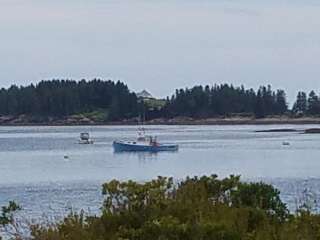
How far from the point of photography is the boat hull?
255 feet

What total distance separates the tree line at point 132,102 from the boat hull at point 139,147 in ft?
204

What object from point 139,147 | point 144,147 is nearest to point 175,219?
point 144,147

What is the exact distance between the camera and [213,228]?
9.12m

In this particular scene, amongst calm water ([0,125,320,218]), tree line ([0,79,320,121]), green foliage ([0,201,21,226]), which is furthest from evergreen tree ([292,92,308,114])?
green foliage ([0,201,21,226])

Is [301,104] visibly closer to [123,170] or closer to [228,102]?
[228,102]

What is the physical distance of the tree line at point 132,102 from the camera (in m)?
144

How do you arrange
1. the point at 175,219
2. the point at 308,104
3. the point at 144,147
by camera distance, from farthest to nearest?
the point at 308,104 < the point at 144,147 < the point at 175,219

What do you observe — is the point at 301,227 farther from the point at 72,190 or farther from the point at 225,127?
the point at 225,127

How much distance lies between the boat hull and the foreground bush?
6640 cm

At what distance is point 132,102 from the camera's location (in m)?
147

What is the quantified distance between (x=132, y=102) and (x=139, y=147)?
2653 inches

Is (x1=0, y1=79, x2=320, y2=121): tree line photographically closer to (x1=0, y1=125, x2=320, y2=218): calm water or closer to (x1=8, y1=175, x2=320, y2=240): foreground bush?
(x1=0, y1=125, x2=320, y2=218): calm water

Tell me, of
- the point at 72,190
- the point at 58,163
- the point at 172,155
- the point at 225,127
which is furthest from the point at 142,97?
the point at 72,190

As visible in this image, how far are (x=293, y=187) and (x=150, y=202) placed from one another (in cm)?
2691
